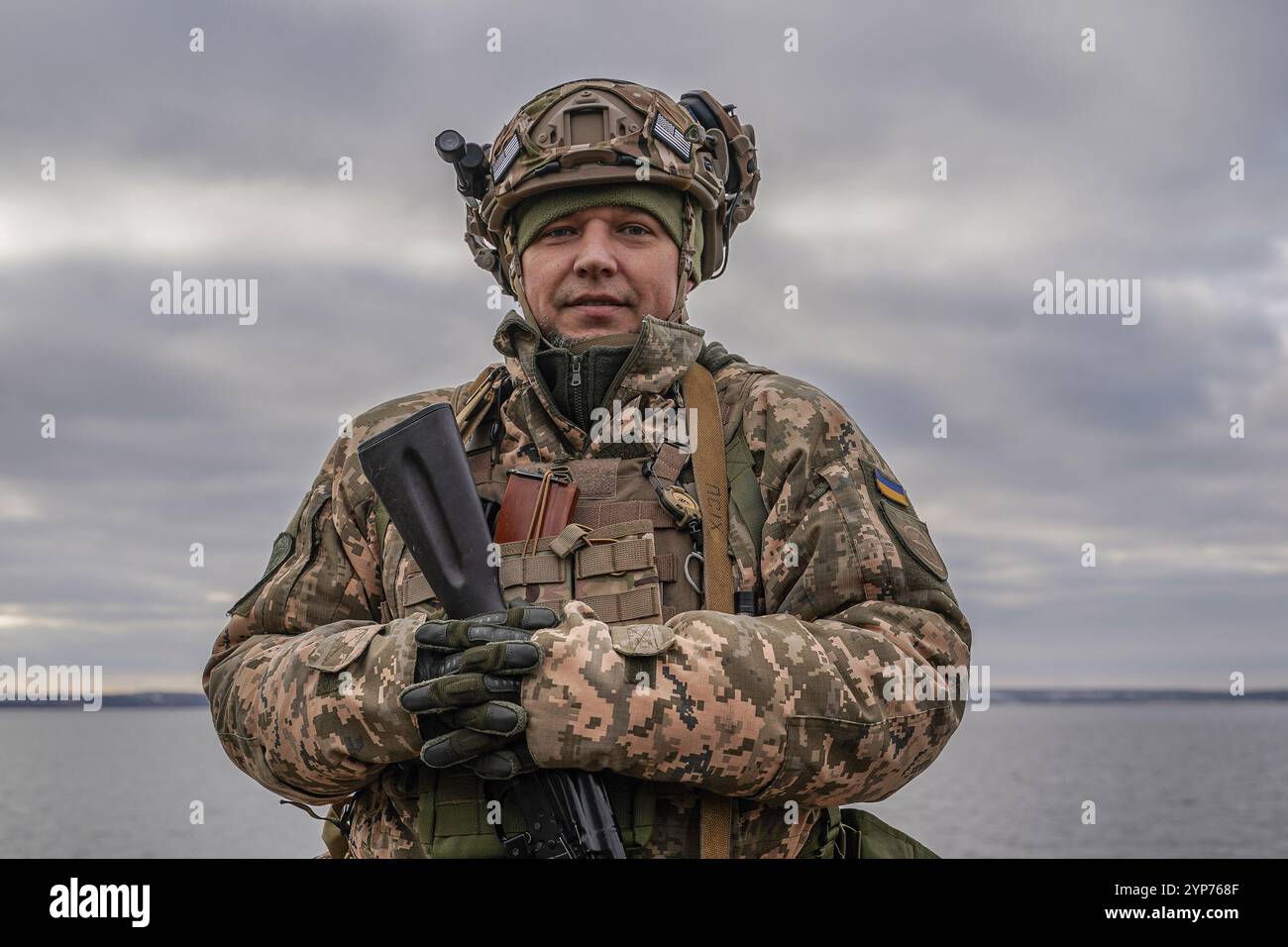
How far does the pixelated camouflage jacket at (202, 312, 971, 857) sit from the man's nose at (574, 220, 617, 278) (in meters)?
0.35

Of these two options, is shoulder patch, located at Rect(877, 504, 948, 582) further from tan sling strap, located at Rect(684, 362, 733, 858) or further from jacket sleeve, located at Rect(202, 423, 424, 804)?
jacket sleeve, located at Rect(202, 423, 424, 804)

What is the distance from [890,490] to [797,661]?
972 millimetres

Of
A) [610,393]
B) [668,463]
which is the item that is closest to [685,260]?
[610,393]

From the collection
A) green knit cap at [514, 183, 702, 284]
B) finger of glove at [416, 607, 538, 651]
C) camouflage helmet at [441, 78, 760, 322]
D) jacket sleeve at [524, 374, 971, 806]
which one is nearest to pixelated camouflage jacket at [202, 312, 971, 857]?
jacket sleeve at [524, 374, 971, 806]

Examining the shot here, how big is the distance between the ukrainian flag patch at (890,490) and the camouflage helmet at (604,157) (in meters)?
1.11

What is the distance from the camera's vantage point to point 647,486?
200 inches

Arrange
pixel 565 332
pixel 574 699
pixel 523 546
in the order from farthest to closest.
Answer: pixel 565 332, pixel 523 546, pixel 574 699

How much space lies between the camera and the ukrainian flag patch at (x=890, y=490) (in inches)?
201

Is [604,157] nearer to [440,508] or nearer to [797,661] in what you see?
[440,508]
